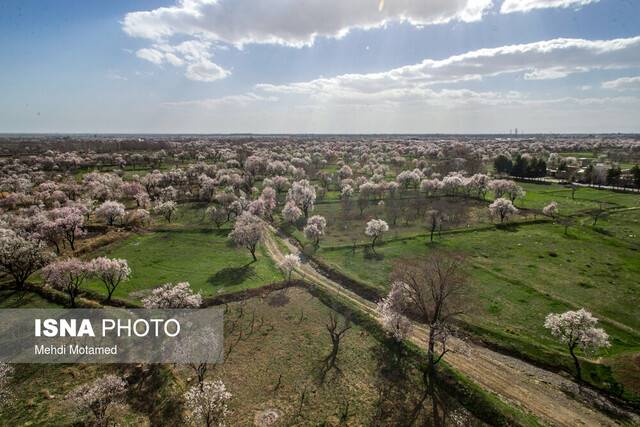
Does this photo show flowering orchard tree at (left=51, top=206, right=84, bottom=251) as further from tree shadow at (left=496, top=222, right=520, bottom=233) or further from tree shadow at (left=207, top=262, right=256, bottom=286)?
tree shadow at (left=496, top=222, right=520, bottom=233)

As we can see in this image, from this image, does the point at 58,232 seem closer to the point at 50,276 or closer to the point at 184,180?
the point at 50,276

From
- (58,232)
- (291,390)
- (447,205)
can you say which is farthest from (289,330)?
(447,205)

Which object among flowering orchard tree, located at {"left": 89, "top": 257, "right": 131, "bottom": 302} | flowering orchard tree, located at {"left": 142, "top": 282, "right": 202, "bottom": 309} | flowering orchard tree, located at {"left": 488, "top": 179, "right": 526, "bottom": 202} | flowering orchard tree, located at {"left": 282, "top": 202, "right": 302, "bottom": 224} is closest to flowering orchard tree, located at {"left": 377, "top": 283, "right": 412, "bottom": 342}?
flowering orchard tree, located at {"left": 142, "top": 282, "right": 202, "bottom": 309}

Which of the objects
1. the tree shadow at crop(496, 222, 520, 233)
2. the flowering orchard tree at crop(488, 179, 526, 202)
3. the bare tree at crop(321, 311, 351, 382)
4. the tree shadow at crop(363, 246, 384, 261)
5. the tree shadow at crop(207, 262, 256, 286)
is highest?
the flowering orchard tree at crop(488, 179, 526, 202)

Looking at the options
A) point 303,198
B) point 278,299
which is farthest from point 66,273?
point 303,198

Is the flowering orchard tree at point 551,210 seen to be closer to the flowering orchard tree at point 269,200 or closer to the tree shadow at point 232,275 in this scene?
the flowering orchard tree at point 269,200

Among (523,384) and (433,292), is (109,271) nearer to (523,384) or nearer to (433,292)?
(433,292)
